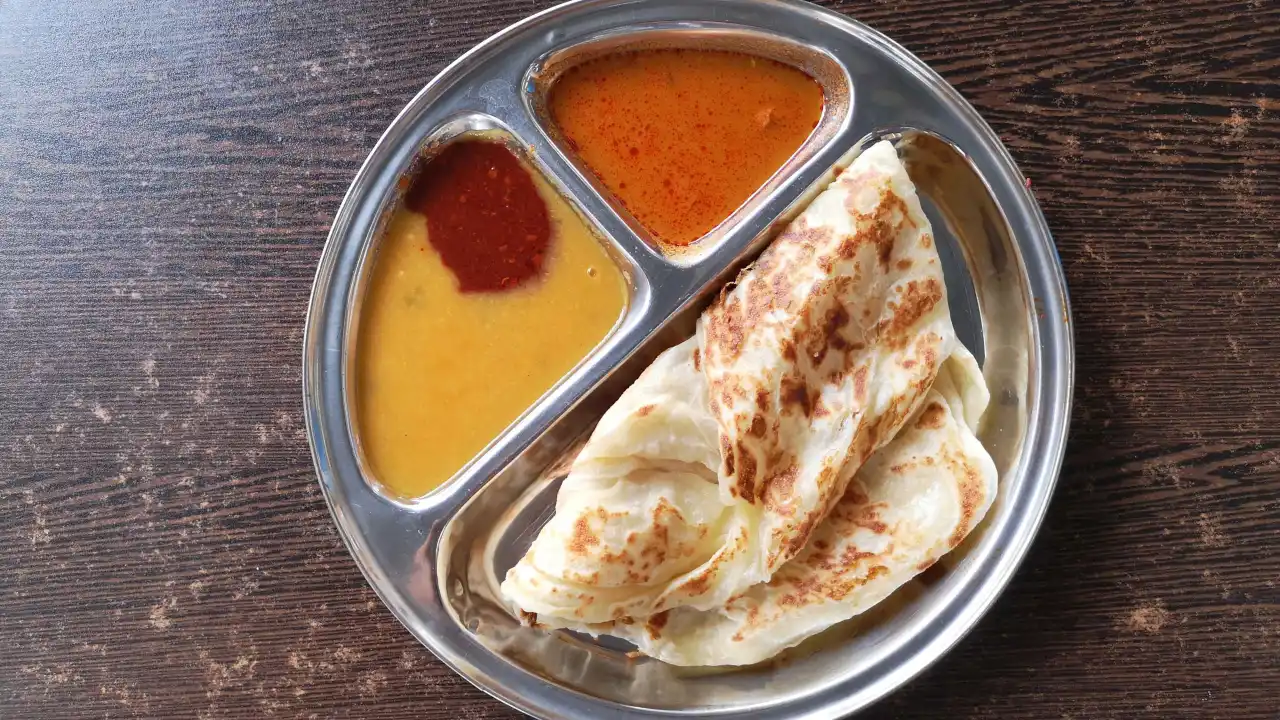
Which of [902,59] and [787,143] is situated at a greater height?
[902,59]

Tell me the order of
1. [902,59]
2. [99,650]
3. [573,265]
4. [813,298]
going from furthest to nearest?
[99,650]
[573,265]
[902,59]
[813,298]

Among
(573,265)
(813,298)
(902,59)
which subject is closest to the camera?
(813,298)

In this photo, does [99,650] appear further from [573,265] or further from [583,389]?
[573,265]

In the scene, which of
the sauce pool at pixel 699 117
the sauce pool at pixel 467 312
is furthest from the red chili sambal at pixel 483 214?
the sauce pool at pixel 699 117

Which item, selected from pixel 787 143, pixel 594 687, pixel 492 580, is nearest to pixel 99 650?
pixel 492 580

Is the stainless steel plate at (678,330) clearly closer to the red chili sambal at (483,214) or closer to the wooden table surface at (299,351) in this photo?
the red chili sambal at (483,214)

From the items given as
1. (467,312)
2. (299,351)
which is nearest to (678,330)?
(467,312)

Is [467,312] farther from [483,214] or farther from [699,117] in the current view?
[699,117]
